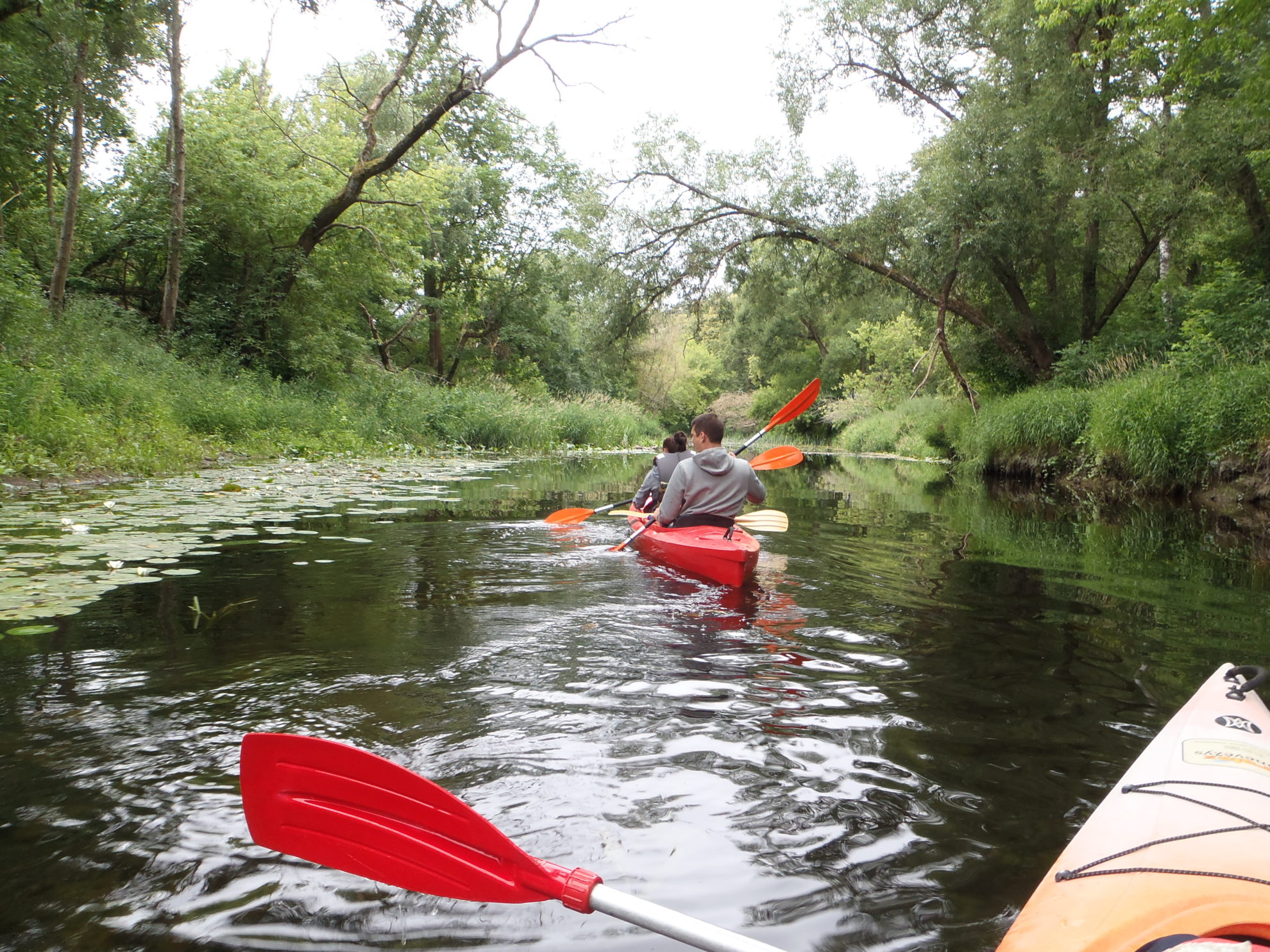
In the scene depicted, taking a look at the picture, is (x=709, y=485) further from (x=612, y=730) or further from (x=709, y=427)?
(x=612, y=730)

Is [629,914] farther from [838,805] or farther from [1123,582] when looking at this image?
[1123,582]

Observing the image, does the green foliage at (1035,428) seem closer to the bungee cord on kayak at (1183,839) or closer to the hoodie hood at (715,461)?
the hoodie hood at (715,461)

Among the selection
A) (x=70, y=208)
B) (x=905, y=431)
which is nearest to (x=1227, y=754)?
(x=70, y=208)

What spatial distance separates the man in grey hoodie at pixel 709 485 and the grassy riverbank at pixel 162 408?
626 cm

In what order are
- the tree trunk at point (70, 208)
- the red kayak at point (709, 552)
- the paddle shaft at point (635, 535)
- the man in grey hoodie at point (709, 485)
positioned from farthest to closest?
1. the tree trunk at point (70, 208)
2. the paddle shaft at point (635, 535)
3. the man in grey hoodie at point (709, 485)
4. the red kayak at point (709, 552)

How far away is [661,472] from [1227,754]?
5.75m

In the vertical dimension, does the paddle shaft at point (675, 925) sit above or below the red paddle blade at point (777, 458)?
below

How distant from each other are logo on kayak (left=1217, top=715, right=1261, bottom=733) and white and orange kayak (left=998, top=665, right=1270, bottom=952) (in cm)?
7

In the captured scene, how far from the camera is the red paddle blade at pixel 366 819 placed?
1693 millimetres

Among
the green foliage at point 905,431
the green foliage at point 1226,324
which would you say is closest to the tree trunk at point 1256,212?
the green foliage at point 1226,324

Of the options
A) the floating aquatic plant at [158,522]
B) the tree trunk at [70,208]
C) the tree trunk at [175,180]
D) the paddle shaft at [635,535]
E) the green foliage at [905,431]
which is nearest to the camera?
the floating aquatic plant at [158,522]

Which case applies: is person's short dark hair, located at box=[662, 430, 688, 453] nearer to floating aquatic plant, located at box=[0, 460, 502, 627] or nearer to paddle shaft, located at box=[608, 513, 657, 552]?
paddle shaft, located at box=[608, 513, 657, 552]

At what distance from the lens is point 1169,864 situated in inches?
59.3

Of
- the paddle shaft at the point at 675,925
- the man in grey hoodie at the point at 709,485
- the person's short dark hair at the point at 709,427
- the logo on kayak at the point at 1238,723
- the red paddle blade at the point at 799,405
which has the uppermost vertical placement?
the red paddle blade at the point at 799,405
